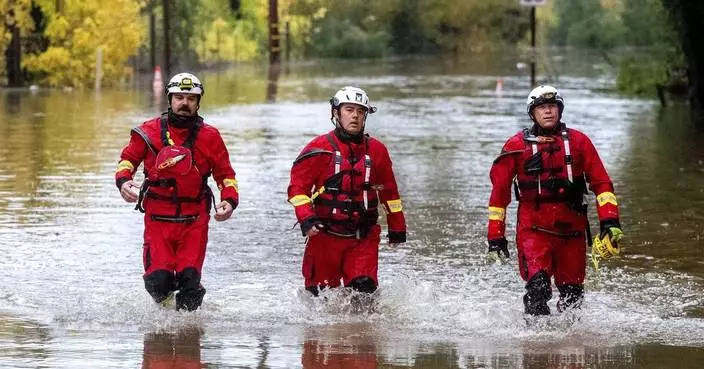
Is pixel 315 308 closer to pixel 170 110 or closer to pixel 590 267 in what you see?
pixel 170 110

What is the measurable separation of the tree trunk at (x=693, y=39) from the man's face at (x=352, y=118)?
68.4 ft

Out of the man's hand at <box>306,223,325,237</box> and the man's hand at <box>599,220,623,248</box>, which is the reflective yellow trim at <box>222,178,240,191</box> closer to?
the man's hand at <box>306,223,325,237</box>

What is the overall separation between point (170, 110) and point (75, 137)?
14.8 meters

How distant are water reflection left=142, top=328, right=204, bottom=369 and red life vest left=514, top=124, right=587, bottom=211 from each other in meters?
2.29

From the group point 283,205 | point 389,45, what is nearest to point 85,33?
point 283,205

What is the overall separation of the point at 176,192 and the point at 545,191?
236 cm

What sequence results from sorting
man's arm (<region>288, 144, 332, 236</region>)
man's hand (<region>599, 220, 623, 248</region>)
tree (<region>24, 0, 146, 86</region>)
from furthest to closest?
tree (<region>24, 0, 146, 86</region>)
man's arm (<region>288, 144, 332, 236</region>)
man's hand (<region>599, 220, 623, 248</region>)

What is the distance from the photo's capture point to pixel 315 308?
10094 mm

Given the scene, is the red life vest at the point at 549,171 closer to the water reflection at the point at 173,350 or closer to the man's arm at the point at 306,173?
the man's arm at the point at 306,173

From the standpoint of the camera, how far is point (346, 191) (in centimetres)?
994

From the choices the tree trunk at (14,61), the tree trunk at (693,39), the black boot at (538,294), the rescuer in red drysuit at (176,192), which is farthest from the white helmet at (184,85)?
the tree trunk at (14,61)

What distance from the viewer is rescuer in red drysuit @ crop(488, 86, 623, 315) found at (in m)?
9.52

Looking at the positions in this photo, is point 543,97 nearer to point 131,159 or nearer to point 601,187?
point 601,187

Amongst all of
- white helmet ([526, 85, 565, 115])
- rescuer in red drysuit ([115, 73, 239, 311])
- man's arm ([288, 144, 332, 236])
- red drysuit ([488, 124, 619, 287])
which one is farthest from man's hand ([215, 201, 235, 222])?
white helmet ([526, 85, 565, 115])
